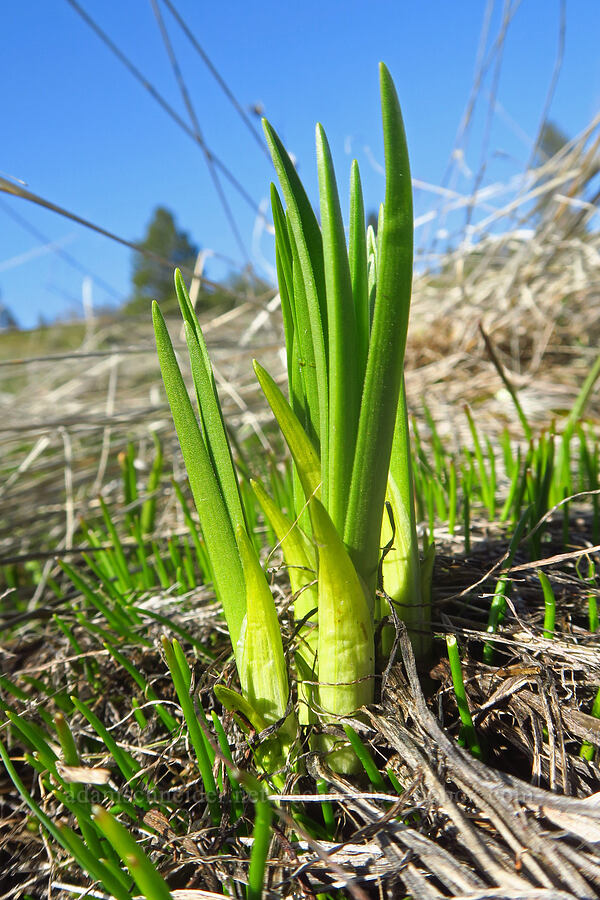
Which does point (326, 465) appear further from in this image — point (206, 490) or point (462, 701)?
point (462, 701)

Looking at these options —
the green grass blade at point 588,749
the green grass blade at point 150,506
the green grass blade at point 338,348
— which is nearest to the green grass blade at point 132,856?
the green grass blade at point 338,348

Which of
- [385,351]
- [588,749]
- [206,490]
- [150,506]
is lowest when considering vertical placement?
[588,749]

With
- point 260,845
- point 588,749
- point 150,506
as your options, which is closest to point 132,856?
point 260,845

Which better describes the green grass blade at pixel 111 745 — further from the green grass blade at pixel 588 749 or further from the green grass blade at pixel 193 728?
the green grass blade at pixel 588 749

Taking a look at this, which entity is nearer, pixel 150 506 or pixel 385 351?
pixel 385 351

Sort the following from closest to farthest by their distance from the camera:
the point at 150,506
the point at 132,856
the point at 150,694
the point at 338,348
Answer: the point at 132,856 → the point at 338,348 → the point at 150,694 → the point at 150,506

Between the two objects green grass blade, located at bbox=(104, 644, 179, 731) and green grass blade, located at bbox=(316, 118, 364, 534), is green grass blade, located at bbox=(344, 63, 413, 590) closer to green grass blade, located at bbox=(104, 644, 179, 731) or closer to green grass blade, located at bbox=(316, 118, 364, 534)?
green grass blade, located at bbox=(316, 118, 364, 534)

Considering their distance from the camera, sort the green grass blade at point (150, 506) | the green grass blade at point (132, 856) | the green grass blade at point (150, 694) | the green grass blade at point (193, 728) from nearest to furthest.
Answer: the green grass blade at point (132, 856) → the green grass blade at point (193, 728) → the green grass blade at point (150, 694) → the green grass blade at point (150, 506)
